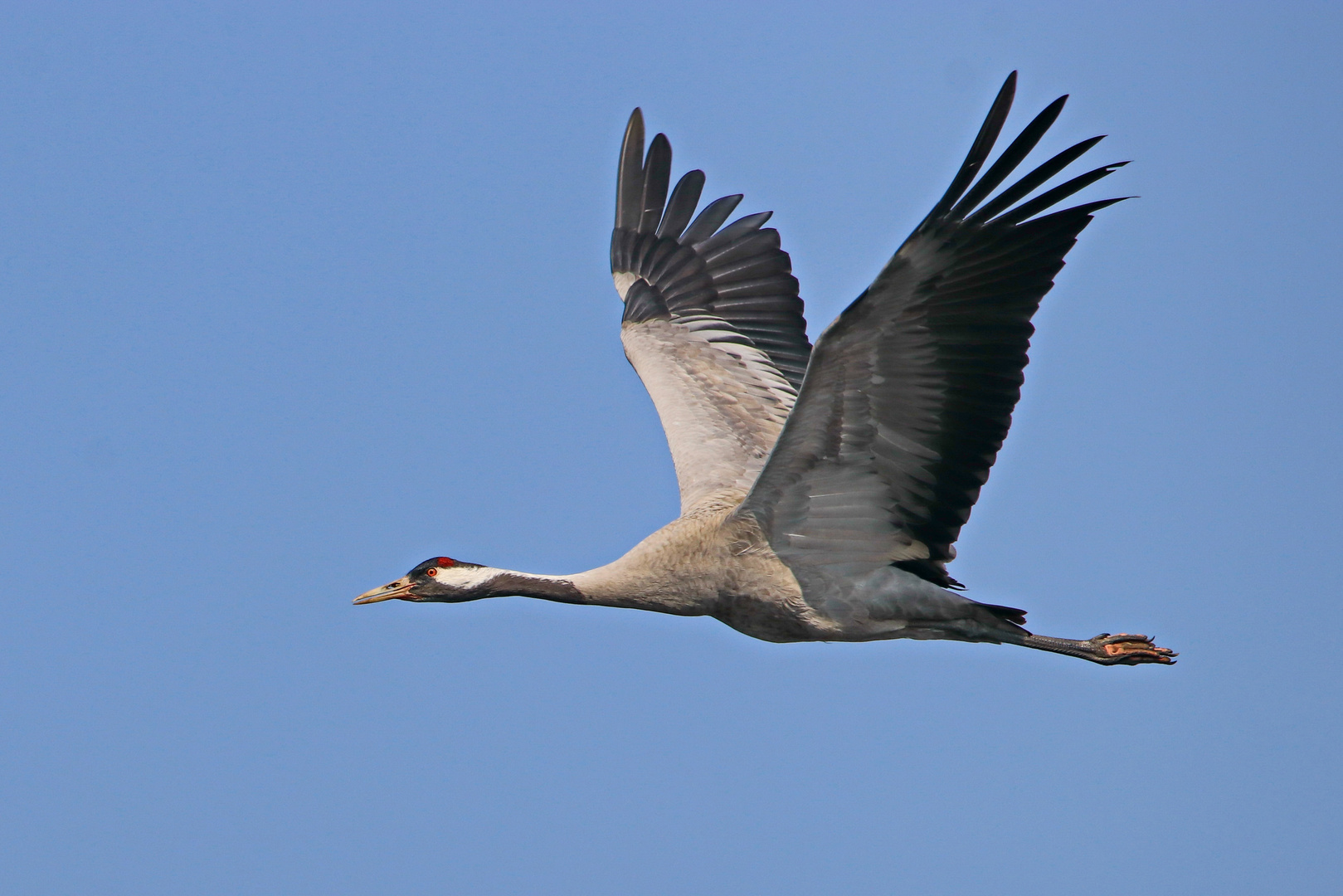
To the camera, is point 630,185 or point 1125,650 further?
point 630,185

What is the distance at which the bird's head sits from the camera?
9305mm

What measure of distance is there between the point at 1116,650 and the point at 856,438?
105 inches

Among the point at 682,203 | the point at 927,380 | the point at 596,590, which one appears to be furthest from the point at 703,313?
the point at 927,380

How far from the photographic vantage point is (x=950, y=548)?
870 centimetres

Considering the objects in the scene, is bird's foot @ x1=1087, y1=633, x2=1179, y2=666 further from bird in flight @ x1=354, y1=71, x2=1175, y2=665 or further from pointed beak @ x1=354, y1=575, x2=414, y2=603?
pointed beak @ x1=354, y1=575, x2=414, y2=603

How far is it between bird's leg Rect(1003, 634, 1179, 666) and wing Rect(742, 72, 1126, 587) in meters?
1.16

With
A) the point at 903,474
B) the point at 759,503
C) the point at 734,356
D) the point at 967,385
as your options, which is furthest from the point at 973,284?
the point at 734,356

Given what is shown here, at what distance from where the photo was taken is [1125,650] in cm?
949

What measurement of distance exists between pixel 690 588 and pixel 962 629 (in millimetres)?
1670

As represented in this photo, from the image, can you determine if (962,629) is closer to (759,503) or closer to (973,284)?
(759,503)

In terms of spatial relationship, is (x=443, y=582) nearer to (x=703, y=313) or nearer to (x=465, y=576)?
(x=465, y=576)

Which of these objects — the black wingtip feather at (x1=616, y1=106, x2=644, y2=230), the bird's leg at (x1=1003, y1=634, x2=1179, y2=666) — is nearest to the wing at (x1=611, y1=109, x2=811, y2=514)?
the black wingtip feather at (x1=616, y1=106, x2=644, y2=230)

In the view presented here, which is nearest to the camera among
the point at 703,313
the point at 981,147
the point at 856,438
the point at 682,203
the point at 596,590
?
the point at 981,147

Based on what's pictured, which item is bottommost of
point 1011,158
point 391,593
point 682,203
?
point 391,593
